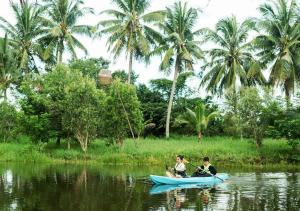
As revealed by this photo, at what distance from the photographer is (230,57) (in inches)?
1453

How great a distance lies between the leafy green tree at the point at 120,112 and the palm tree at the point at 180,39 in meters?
6.56

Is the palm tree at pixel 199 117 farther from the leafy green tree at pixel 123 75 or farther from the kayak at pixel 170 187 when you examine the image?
the kayak at pixel 170 187

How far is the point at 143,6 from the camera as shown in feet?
121

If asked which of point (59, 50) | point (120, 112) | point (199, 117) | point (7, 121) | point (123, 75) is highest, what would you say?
point (59, 50)

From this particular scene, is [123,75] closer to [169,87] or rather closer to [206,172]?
[169,87]

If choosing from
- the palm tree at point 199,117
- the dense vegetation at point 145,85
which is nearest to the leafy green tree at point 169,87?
the dense vegetation at point 145,85

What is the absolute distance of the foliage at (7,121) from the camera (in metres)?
34.9

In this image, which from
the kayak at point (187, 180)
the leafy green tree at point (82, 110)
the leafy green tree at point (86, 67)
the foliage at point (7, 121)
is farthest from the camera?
the leafy green tree at point (86, 67)

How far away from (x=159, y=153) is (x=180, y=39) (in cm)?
1083

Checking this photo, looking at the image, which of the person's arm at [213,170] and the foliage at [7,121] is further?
the foliage at [7,121]

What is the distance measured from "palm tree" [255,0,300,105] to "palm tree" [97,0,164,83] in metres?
8.43

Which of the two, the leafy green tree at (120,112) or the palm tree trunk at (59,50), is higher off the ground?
the palm tree trunk at (59,50)

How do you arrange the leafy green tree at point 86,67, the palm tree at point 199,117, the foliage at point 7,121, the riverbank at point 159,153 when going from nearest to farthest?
1. the riverbank at point 159,153
2. the palm tree at point 199,117
3. the foliage at point 7,121
4. the leafy green tree at point 86,67

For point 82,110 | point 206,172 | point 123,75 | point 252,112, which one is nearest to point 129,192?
point 206,172
